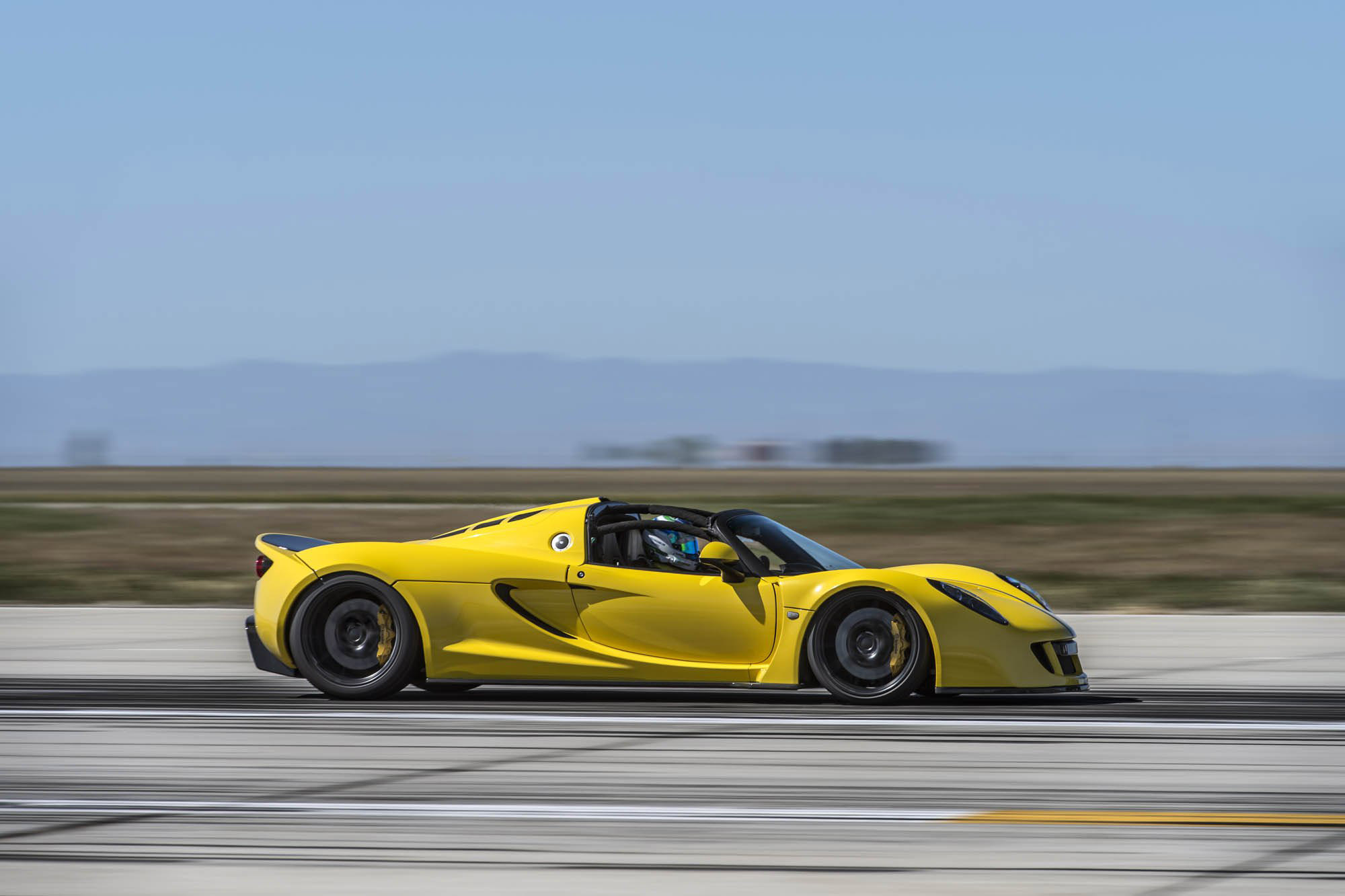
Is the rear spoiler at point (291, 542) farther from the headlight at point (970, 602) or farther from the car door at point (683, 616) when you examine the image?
the headlight at point (970, 602)

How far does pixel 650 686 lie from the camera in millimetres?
9148

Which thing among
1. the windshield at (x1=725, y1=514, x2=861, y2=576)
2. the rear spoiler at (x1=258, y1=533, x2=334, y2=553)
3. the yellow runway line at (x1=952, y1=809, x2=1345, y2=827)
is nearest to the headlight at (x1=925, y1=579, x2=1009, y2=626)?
the windshield at (x1=725, y1=514, x2=861, y2=576)

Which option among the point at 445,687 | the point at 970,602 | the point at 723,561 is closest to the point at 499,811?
the point at 723,561

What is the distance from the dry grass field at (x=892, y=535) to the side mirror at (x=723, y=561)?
28.1 feet

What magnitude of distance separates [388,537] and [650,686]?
51.9 ft

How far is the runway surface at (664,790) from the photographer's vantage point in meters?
4.71

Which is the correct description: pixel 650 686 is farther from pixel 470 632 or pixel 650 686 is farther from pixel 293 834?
pixel 293 834

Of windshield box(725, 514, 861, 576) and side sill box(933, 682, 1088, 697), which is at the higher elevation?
windshield box(725, 514, 861, 576)

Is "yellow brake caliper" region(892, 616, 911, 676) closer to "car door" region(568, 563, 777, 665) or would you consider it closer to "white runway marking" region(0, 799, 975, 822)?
"car door" region(568, 563, 777, 665)

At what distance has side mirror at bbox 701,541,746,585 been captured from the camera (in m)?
8.09

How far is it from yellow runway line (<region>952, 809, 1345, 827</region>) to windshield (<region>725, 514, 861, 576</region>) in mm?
2913

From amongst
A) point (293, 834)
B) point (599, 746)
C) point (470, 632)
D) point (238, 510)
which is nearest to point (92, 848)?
point (293, 834)

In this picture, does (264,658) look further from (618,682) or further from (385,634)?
(618,682)

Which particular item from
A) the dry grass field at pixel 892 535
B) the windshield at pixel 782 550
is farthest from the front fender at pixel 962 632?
the dry grass field at pixel 892 535
